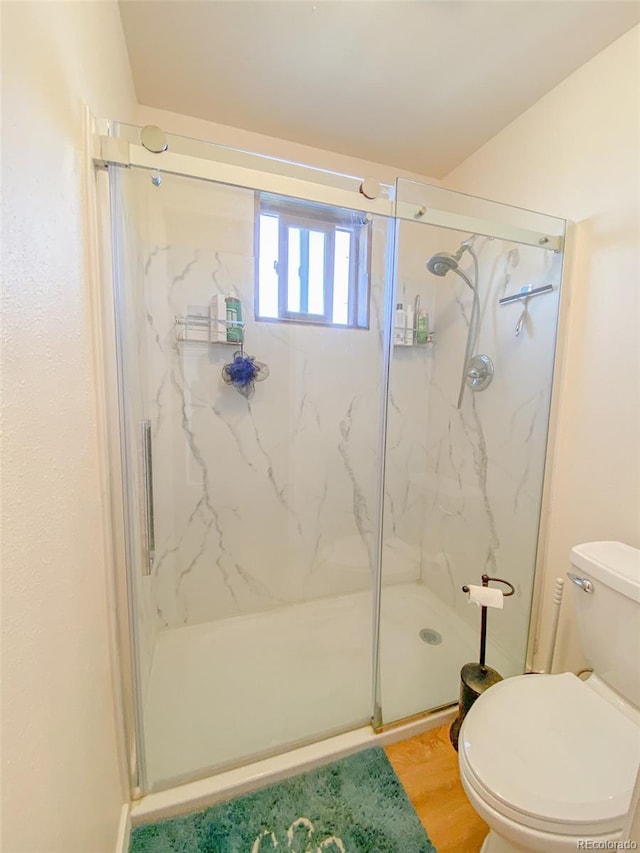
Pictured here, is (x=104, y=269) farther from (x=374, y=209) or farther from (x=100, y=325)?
(x=374, y=209)

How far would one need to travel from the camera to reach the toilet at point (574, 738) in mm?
812

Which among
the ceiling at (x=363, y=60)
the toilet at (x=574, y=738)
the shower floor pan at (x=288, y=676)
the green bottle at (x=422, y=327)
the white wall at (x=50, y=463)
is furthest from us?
the green bottle at (x=422, y=327)

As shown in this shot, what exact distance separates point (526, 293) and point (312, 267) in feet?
3.39

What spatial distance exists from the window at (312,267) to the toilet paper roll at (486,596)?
139 centimetres

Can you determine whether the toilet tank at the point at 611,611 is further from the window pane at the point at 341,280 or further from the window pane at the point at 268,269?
the window pane at the point at 268,269

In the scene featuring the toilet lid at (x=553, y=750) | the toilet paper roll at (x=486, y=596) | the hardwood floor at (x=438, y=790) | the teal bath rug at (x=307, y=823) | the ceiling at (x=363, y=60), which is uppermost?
the ceiling at (x=363, y=60)

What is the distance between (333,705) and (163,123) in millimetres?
2635

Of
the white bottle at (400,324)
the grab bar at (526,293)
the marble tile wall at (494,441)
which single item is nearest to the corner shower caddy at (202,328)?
the white bottle at (400,324)

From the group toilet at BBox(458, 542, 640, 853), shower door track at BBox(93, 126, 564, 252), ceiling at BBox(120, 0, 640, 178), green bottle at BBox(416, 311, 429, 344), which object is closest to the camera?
toilet at BBox(458, 542, 640, 853)

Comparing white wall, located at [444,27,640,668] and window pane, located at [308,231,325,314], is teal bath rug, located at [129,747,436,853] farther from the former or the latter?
window pane, located at [308,231,325,314]

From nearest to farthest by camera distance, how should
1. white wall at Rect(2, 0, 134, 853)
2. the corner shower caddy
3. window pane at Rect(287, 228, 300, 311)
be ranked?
white wall at Rect(2, 0, 134, 853) < the corner shower caddy < window pane at Rect(287, 228, 300, 311)

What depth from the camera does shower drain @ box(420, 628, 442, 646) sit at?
72.2 inches

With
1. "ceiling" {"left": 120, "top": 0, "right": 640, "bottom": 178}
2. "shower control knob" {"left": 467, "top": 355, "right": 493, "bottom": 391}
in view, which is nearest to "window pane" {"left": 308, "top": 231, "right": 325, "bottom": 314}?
"ceiling" {"left": 120, "top": 0, "right": 640, "bottom": 178}

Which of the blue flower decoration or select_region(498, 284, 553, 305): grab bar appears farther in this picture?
the blue flower decoration
